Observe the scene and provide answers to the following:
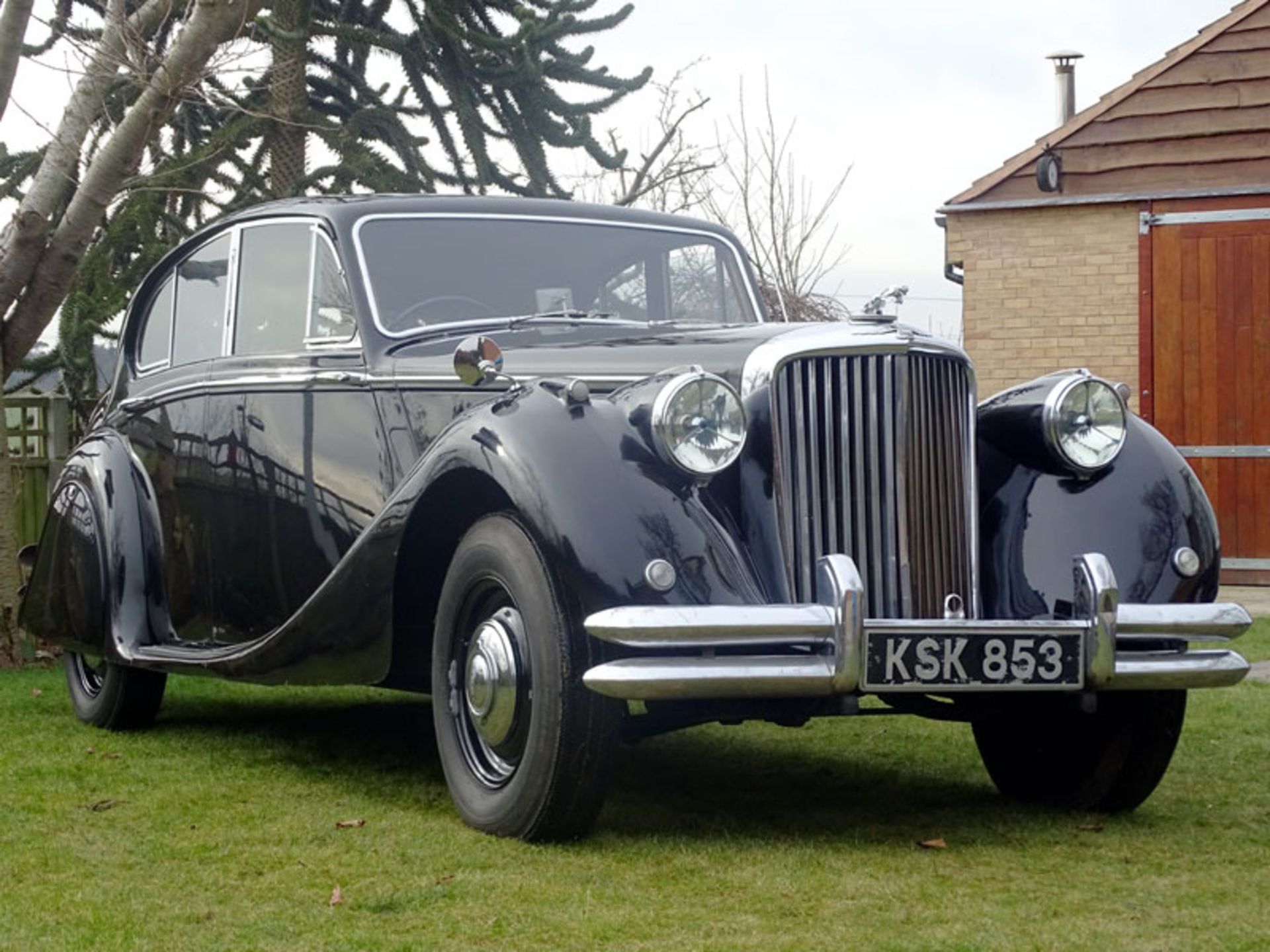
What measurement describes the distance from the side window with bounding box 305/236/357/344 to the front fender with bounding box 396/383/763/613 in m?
1.39

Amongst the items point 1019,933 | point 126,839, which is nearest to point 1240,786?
point 1019,933

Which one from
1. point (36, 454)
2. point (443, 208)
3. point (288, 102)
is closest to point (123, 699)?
point (443, 208)

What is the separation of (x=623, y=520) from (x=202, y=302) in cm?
317

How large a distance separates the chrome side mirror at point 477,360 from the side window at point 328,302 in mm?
837

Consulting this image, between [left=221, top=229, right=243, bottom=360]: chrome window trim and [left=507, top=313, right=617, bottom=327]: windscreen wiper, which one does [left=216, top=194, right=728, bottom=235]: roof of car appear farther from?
[left=507, top=313, right=617, bottom=327]: windscreen wiper

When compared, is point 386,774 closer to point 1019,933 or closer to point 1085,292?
point 1019,933

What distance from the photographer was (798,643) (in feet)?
14.4

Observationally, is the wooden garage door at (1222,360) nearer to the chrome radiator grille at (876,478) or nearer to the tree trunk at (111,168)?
the tree trunk at (111,168)

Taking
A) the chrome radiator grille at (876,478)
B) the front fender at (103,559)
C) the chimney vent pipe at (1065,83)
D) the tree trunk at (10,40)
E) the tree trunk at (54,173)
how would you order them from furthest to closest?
the chimney vent pipe at (1065,83), the tree trunk at (54,173), the tree trunk at (10,40), the front fender at (103,559), the chrome radiator grille at (876,478)

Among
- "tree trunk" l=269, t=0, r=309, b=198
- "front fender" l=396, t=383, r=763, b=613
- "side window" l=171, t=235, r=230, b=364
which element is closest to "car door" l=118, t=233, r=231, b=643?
"side window" l=171, t=235, r=230, b=364

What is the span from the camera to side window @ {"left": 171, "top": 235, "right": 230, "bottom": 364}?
A: 6.90m

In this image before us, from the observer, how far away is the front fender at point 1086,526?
5031 millimetres

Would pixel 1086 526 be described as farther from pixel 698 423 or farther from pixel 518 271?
pixel 518 271

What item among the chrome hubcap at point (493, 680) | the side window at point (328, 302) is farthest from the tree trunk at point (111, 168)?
the chrome hubcap at point (493, 680)
